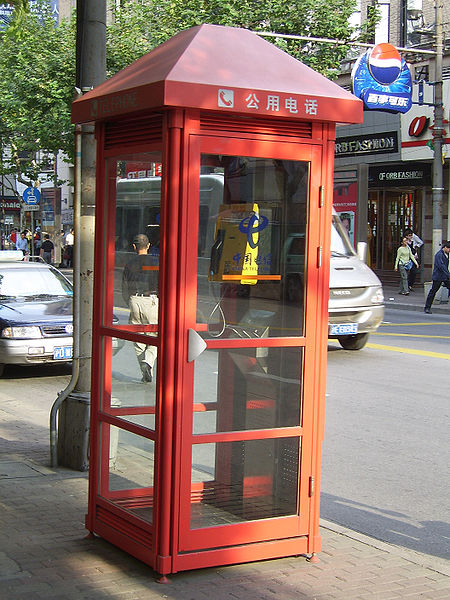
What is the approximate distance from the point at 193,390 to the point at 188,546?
82cm

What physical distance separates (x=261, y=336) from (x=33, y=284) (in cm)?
889

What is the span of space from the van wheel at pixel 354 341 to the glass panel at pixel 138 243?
955cm

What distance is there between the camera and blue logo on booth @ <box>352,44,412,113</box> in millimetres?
21953

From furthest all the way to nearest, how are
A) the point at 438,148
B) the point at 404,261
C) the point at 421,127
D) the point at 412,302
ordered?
the point at 421,127
the point at 404,261
the point at 412,302
the point at 438,148

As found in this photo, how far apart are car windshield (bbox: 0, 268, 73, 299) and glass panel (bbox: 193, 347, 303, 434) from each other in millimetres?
8275

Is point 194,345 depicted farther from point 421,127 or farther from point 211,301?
point 421,127

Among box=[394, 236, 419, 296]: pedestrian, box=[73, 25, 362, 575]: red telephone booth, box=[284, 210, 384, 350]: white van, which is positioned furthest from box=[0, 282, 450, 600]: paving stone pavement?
box=[394, 236, 419, 296]: pedestrian

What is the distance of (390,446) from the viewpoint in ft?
27.0

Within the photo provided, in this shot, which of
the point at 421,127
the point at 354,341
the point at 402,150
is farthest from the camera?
the point at 402,150

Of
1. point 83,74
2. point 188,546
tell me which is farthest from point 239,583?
point 83,74

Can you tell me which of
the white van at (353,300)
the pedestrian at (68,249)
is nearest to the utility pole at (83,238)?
the white van at (353,300)

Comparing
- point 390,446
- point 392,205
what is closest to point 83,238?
point 390,446

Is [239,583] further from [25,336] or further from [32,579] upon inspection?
[25,336]

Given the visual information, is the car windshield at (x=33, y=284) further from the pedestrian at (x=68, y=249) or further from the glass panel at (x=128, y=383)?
the pedestrian at (x=68, y=249)
